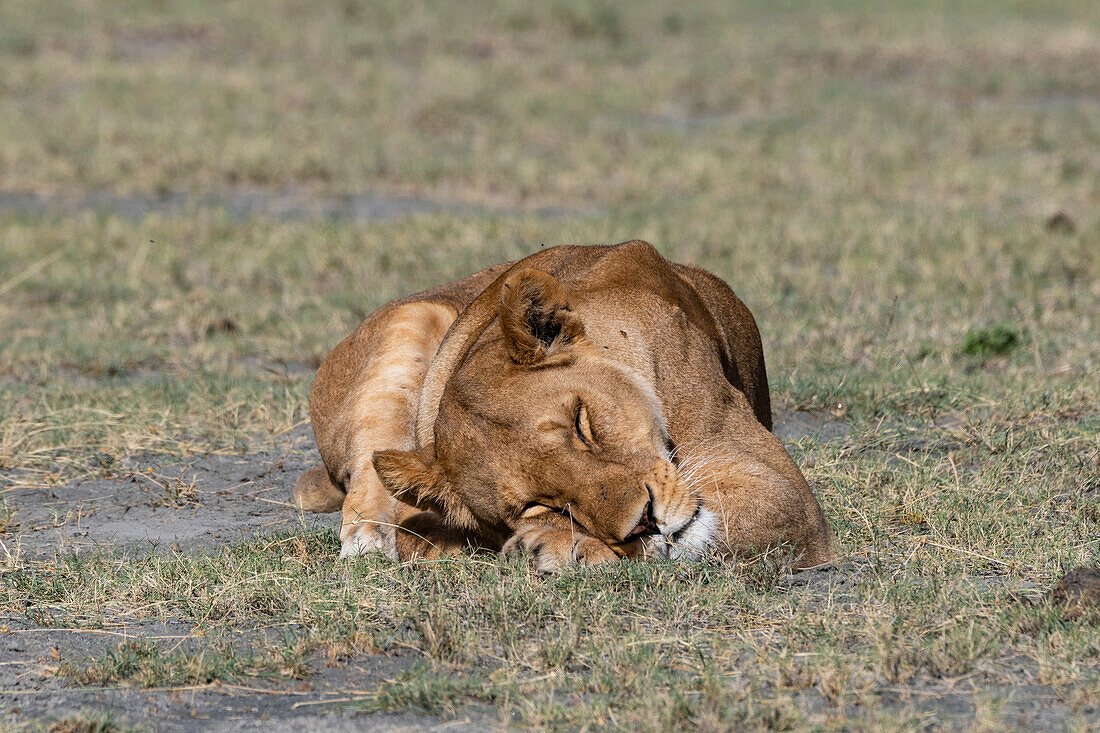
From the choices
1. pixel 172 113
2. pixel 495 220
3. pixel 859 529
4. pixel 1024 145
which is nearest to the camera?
pixel 859 529

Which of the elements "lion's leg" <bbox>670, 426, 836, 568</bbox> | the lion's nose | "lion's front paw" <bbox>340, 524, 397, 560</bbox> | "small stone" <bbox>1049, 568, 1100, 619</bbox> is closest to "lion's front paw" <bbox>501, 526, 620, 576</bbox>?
the lion's nose

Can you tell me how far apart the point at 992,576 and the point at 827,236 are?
6570 millimetres

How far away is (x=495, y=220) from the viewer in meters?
11.0

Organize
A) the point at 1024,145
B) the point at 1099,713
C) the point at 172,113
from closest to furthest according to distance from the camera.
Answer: the point at 1099,713, the point at 1024,145, the point at 172,113

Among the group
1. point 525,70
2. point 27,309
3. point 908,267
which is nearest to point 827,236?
point 908,267

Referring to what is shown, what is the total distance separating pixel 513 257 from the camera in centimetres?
987

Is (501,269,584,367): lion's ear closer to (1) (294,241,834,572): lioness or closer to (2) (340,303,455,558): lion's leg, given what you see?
(1) (294,241,834,572): lioness

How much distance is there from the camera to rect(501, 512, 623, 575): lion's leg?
3.66 metres

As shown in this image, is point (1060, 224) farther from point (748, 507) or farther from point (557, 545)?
point (557, 545)

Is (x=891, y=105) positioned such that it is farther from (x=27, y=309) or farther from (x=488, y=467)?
(x=488, y=467)

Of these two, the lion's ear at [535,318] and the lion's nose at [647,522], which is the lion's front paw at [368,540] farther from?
the lion's nose at [647,522]

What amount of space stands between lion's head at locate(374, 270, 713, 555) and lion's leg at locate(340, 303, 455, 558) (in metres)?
0.49

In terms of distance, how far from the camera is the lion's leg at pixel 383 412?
14.6 ft

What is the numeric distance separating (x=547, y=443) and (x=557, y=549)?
316 mm
